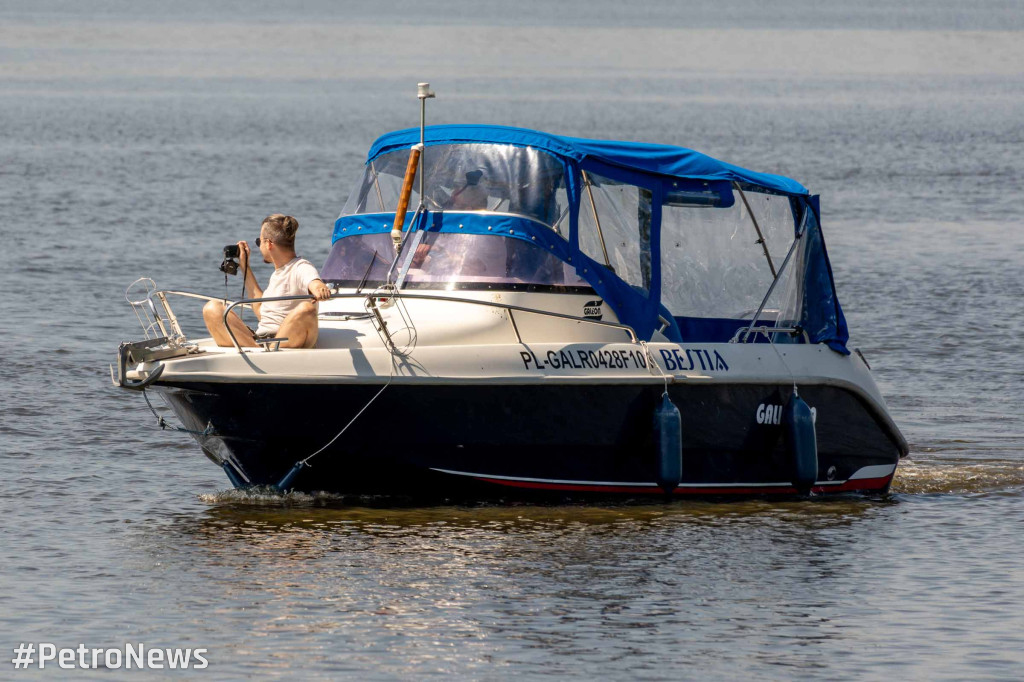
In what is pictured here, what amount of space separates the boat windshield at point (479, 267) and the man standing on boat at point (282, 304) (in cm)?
71

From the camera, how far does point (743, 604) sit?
955 cm

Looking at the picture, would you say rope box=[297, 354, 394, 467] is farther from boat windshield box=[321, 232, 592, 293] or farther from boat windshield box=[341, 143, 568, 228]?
boat windshield box=[341, 143, 568, 228]

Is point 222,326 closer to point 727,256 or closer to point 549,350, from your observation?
point 549,350

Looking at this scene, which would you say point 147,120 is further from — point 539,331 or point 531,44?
point 531,44

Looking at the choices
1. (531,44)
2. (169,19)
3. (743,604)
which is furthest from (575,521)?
(169,19)

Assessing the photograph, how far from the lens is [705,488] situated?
12.2 metres

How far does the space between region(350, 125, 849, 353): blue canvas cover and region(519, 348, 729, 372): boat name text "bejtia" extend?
340mm

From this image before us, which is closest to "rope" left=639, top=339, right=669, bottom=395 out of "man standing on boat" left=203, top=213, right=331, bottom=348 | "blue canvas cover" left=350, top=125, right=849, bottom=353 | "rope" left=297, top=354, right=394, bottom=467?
"blue canvas cover" left=350, top=125, right=849, bottom=353

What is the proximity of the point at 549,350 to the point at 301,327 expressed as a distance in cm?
161

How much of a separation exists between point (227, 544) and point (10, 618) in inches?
73.6

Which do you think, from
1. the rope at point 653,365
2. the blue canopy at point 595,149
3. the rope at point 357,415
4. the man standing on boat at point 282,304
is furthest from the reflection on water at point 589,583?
the blue canopy at point 595,149

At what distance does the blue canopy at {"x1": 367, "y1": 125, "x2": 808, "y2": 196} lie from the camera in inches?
467

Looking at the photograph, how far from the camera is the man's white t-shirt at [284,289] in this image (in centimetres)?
1122

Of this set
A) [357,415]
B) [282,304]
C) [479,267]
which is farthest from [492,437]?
[282,304]
